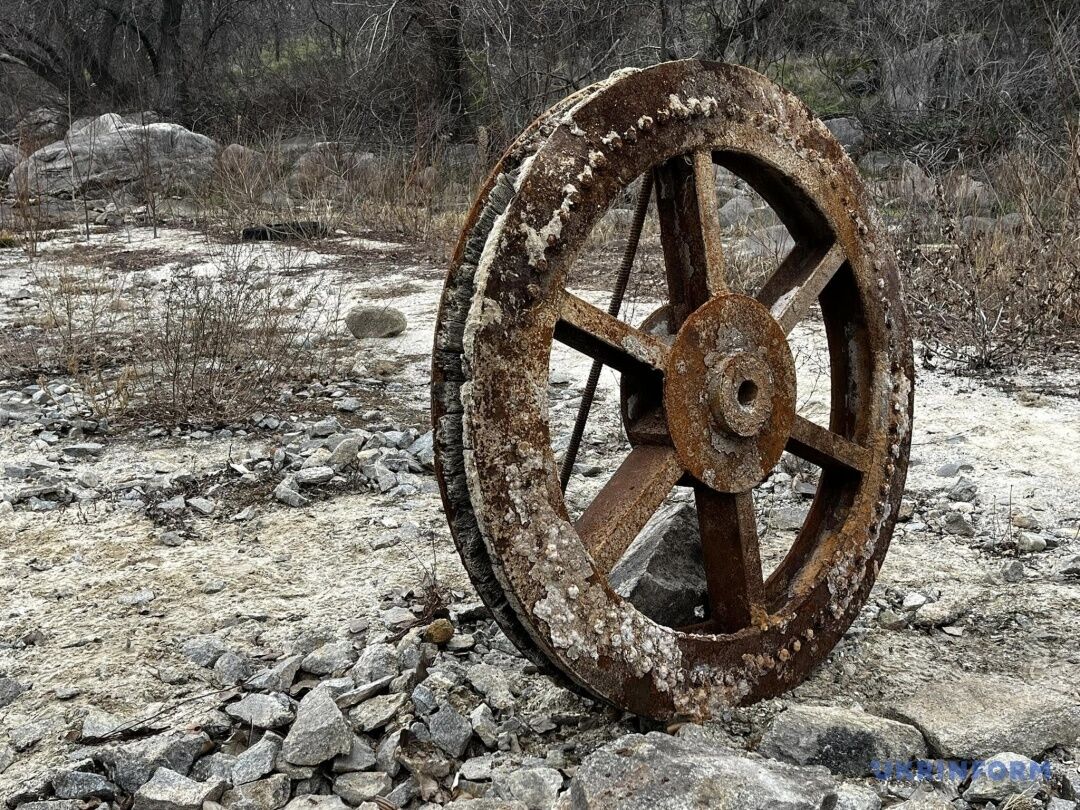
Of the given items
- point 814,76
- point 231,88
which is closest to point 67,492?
point 814,76

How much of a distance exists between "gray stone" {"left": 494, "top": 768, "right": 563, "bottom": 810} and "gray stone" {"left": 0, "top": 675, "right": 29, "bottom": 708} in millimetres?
1290

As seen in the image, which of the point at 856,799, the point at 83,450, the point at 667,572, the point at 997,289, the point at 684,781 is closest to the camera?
the point at 684,781

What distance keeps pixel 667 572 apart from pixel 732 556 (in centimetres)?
41

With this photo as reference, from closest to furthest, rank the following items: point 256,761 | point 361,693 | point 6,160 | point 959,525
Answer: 1. point 256,761
2. point 361,693
3. point 959,525
4. point 6,160

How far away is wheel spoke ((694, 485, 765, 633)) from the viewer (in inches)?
85.4

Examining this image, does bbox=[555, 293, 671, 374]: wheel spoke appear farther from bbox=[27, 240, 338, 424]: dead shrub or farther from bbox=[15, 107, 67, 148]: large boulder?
bbox=[15, 107, 67, 148]: large boulder

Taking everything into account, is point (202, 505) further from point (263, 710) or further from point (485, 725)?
point (485, 725)

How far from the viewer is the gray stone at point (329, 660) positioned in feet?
8.20

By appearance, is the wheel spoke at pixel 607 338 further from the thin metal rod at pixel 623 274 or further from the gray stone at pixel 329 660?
the gray stone at pixel 329 660

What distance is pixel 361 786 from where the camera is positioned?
2031 mm

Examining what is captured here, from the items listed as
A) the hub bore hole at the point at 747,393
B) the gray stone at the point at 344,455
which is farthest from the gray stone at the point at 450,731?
the gray stone at the point at 344,455

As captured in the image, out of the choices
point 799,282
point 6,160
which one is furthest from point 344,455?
point 6,160

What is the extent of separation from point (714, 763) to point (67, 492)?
9.49 feet

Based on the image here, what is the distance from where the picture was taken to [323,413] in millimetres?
4773
